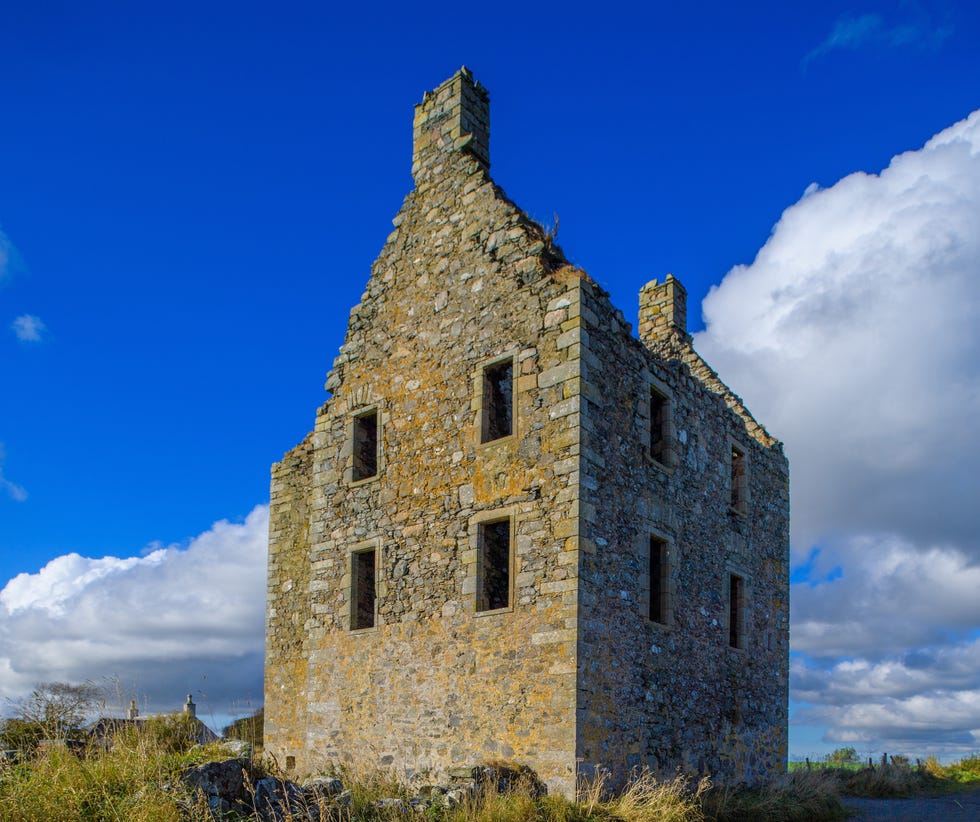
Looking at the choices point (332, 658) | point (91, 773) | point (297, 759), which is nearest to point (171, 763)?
point (91, 773)

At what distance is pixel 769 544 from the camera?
61.1 feet

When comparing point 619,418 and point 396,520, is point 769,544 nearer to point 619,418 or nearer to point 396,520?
point 619,418

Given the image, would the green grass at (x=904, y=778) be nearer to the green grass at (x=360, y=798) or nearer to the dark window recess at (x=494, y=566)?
the green grass at (x=360, y=798)

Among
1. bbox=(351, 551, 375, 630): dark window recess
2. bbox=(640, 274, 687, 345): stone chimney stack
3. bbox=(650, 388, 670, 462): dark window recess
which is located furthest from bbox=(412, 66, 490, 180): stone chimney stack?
bbox=(351, 551, 375, 630): dark window recess

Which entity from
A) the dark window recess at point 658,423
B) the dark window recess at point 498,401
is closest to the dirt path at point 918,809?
the dark window recess at point 658,423

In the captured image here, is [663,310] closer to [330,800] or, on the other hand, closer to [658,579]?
[658,579]

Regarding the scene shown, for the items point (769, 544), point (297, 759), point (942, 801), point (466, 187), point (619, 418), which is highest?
point (466, 187)

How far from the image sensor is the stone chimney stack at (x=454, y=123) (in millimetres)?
16469

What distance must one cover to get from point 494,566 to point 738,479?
6.17 metres

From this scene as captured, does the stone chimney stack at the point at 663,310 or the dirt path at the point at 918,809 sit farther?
the stone chimney stack at the point at 663,310

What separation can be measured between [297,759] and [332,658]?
229cm

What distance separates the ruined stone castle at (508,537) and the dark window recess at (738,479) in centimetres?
5

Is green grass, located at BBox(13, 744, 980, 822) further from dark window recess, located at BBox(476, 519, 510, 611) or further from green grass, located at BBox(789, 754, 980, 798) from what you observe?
green grass, located at BBox(789, 754, 980, 798)

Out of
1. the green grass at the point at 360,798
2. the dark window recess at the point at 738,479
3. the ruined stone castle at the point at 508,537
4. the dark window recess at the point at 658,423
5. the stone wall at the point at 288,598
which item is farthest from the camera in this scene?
the dark window recess at the point at 738,479
